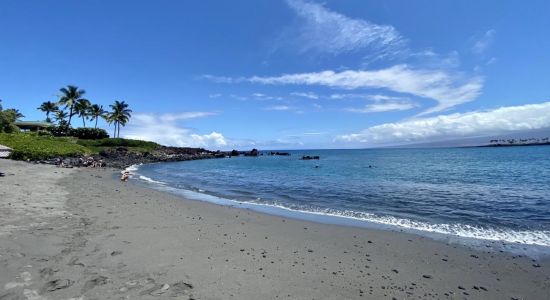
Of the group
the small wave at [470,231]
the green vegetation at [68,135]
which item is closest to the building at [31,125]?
the green vegetation at [68,135]

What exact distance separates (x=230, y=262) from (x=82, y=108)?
9413 cm

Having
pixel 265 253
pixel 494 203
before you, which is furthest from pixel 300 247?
pixel 494 203


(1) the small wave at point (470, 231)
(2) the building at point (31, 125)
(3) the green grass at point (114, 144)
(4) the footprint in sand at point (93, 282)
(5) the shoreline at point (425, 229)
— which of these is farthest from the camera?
(2) the building at point (31, 125)

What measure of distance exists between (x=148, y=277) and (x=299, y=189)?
19313 mm

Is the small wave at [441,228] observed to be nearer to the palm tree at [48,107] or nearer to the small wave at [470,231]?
the small wave at [470,231]

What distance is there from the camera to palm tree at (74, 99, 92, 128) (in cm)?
8155

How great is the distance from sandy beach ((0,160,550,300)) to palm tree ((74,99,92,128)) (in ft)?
272

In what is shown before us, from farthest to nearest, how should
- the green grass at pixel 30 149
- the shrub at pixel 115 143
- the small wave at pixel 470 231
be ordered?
the shrub at pixel 115 143 → the green grass at pixel 30 149 → the small wave at pixel 470 231

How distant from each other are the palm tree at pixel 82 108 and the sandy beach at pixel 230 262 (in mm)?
82780

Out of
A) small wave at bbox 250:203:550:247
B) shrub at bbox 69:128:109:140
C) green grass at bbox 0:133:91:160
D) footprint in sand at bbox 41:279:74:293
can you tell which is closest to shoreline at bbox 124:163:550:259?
small wave at bbox 250:203:550:247

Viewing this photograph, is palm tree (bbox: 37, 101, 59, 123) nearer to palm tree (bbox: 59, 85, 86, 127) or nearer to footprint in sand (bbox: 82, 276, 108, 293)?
palm tree (bbox: 59, 85, 86, 127)

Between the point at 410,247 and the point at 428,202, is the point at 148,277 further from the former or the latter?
the point at 428,202

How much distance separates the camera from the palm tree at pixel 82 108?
81.6 metres

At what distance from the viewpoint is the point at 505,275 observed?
7.52 meters
